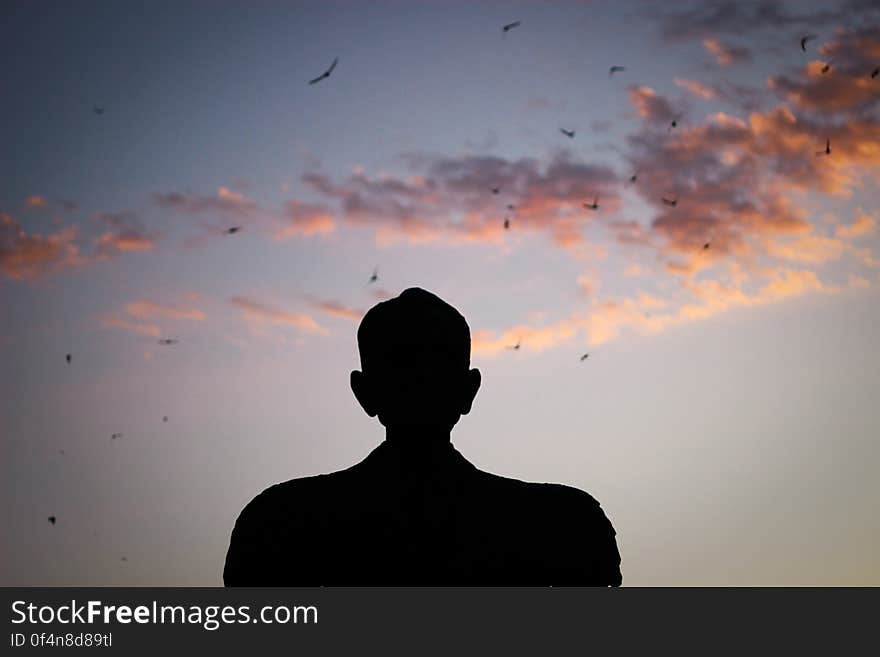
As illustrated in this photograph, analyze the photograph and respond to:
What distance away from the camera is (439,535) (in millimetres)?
10242

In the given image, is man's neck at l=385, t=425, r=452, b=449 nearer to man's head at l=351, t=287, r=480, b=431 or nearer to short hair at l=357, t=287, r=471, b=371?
man's head at l=351, t=287, r=480, b=431

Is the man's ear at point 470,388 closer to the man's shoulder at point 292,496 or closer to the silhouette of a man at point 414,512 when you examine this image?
the silhouette of a man at point 414,512

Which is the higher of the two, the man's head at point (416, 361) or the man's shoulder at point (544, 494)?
the man's head at point (416, 361)

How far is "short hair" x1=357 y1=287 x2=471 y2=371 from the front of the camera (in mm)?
10234

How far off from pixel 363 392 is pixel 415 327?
2.36 feet

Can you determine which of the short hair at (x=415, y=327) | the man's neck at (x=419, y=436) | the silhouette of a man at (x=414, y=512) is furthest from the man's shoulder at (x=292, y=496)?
the short hair at (x=415, y=327)

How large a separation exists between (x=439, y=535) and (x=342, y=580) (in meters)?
0.84

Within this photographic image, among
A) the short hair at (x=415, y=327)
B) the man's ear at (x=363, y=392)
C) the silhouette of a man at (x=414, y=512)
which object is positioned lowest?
the silhouette of a man at (x=414, y=512)

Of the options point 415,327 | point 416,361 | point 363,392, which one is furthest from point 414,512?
point 415,327

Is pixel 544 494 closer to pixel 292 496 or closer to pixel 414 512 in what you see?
pixel 414 512

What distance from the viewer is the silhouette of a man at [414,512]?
10.2 metres

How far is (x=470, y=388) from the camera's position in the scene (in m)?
10.4
